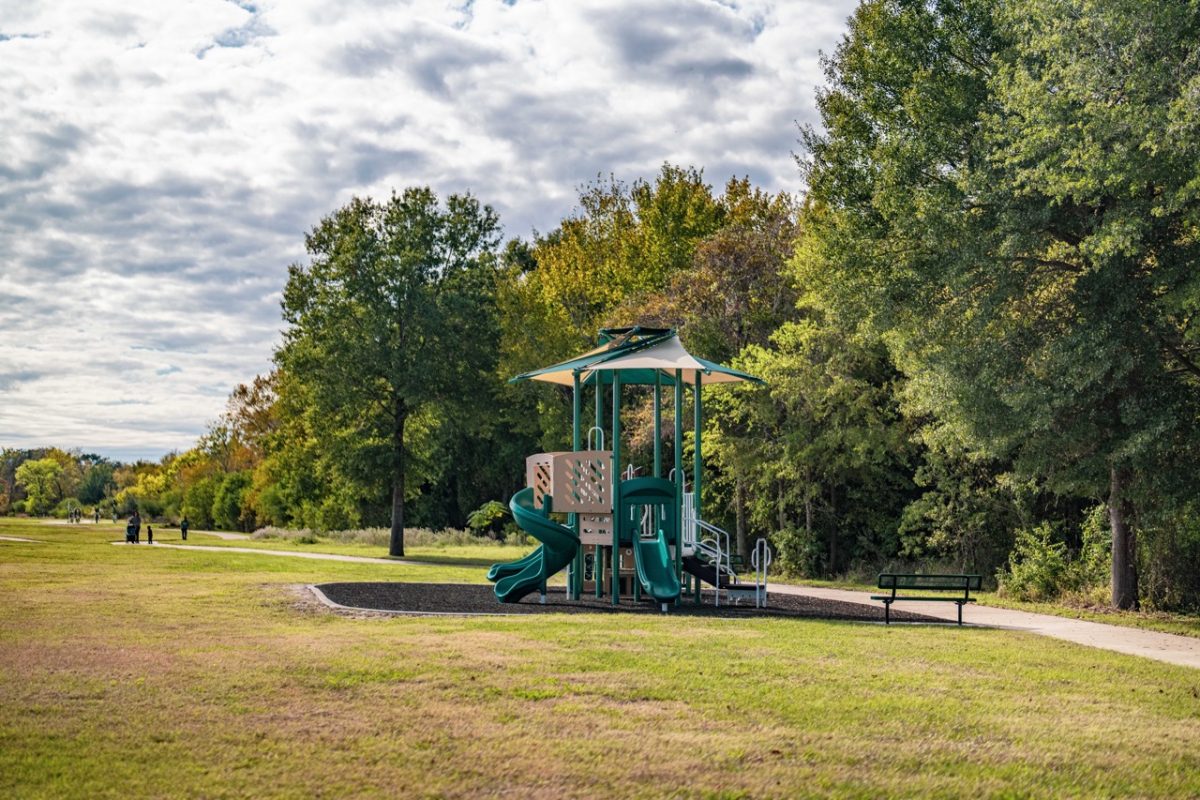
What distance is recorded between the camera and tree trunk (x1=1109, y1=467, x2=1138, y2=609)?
18.4 metres

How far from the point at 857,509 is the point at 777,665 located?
18.6 metres

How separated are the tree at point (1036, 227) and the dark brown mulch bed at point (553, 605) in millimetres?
3959

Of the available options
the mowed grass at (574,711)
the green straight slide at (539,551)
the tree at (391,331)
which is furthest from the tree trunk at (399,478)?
the mowed grass at (574,711)

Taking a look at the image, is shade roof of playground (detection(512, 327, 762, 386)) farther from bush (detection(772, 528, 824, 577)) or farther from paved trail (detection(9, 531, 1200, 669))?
bush (detection(772, 528, 824, 577))

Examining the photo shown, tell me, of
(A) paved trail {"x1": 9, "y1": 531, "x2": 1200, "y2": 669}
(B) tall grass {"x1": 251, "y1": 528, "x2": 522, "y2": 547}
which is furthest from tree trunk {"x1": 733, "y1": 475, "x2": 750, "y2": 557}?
(B) tall grass {"x1": 251, "y1": 528, "x2": 522, "y2": 547}

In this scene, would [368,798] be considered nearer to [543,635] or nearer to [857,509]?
[543,635]

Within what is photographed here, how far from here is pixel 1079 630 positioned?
15.4 m

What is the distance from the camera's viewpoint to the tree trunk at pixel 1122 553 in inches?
725

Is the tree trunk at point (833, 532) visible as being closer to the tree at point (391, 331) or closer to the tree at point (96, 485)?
the tree at point (391, 331)

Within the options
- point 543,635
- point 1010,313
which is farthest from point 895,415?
point 543,635

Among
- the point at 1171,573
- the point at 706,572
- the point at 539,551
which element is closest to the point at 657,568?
the point at 706,572

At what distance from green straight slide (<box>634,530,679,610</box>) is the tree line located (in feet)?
18.2

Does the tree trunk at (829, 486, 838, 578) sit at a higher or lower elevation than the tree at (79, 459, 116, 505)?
lower

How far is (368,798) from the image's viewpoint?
20.4ft
